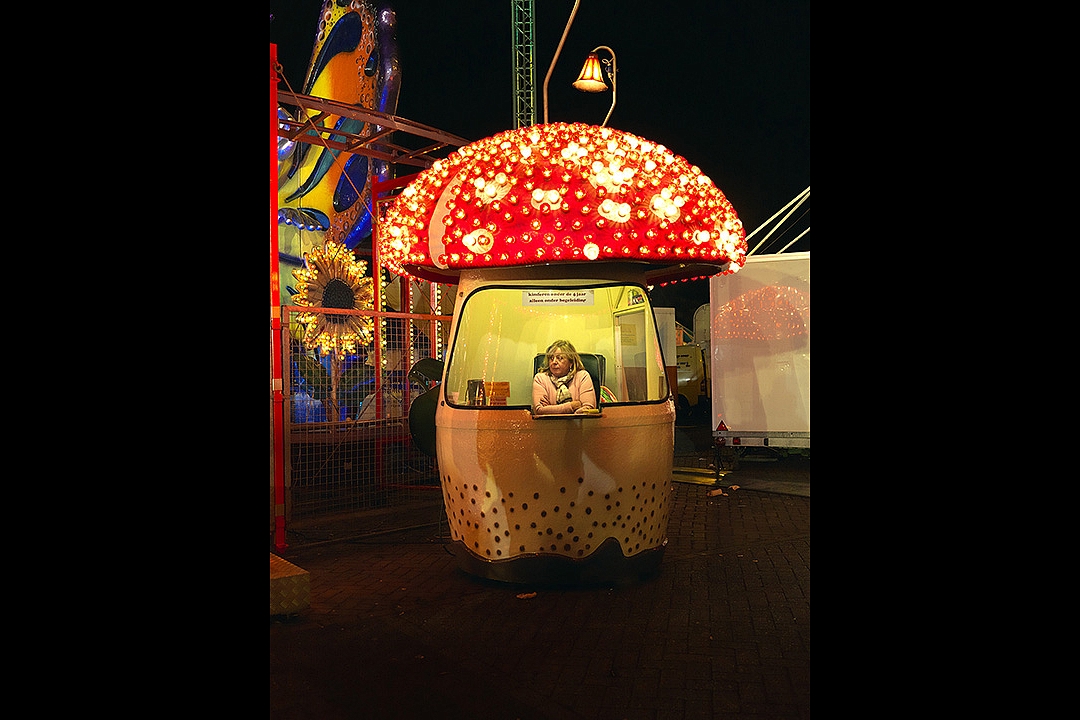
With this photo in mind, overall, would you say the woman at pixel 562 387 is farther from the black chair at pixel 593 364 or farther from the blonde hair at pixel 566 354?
the black chair at pixel 593 364

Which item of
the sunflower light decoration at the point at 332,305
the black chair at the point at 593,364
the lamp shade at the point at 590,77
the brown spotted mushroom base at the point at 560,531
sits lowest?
the brown spotted mushroom base at the point at 560,531

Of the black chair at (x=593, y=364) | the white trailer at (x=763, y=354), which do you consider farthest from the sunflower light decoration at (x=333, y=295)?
the black chair at (x=593, y=364)

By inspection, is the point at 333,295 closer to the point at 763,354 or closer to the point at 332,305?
the point at 332,305

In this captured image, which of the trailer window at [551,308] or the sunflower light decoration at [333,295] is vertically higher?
the sunflower light decoration at [333,295]

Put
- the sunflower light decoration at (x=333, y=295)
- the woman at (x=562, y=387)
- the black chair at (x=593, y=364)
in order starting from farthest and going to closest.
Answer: the sunflower light decoration at (x=333, y=295), the black chair at (x=593, y=364), the woman at (x=562, y=387)

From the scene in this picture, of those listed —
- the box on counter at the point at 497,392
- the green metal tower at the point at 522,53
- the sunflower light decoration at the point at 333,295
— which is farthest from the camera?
the green metal tower at the point at 522,53

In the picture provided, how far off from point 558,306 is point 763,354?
21.0ft

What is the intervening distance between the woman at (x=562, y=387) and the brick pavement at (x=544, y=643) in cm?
137

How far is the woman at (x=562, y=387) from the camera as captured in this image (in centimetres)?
589

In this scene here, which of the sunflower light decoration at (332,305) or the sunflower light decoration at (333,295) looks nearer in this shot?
the sunflower light decoration at (332,305)

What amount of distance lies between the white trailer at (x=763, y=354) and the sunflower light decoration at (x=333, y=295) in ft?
17.0

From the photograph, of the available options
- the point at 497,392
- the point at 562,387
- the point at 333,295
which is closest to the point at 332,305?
the point at 333,295

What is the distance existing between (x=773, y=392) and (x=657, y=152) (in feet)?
20.8

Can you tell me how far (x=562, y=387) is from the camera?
19.6ft
